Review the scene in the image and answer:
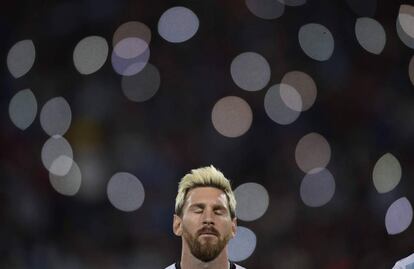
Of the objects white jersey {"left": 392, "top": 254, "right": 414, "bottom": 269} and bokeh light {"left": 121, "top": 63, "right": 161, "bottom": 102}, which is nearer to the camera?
white jersey {"left": 392, "top": 254, "right": 414, "bottom": 269}

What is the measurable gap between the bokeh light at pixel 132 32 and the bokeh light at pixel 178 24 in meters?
0.03

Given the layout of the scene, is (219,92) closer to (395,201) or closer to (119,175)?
(119,175)

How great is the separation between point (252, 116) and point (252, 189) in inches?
5.8

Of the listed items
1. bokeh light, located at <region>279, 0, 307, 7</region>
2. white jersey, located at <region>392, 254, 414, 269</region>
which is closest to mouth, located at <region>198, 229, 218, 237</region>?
white jersey, located at <region>392, 254, 414, 269</region>

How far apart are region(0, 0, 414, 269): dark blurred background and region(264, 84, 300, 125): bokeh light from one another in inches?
0.5

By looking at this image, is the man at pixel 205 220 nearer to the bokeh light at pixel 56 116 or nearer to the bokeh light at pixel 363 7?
the bokeh light at pixel 56 116

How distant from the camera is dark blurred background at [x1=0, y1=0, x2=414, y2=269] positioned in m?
1.29

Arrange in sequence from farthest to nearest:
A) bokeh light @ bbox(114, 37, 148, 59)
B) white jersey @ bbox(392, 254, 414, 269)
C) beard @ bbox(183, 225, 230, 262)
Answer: bokeh light @ bbox(114, 37, 148, 59), white jersey @ bbox(392, 254, 414, 269), beard @ bbox(183, 225, 230, 262)

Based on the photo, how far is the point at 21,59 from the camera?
4.25 ft

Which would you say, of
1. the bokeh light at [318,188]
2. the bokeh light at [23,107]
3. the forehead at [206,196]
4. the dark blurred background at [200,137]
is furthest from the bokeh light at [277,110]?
the bokeh light at [23,107]

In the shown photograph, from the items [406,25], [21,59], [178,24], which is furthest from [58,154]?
[406,25]

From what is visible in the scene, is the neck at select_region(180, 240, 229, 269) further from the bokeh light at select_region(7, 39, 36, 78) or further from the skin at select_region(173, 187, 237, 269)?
the bokeh light at select_region(7, 39, 36, 78)

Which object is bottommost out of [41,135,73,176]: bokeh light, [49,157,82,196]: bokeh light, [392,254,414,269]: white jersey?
[392,254,414,269]: white jersey

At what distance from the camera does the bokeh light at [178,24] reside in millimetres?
1271
